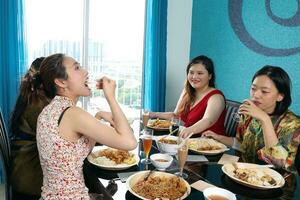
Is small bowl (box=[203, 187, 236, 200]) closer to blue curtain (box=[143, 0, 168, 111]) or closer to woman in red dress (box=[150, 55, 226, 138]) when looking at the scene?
woman in red dress (box=[150, 55, 226, 138])

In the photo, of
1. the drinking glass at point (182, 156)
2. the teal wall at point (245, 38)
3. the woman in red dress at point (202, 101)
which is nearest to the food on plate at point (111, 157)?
the drinking glass at point (182, 156)

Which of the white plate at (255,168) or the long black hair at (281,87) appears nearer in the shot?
the white plate at (255,168)

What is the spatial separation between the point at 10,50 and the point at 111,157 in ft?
6.65

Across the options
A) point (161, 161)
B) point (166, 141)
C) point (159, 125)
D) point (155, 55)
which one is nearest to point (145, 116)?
point (159, 125)

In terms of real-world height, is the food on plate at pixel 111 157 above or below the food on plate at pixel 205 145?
below

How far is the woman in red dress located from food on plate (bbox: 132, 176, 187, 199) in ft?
3.10

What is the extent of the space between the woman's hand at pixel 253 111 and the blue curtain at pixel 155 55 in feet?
6.57

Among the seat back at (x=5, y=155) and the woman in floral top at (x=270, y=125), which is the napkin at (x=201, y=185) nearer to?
the woman in floral top at (x=270, y=125)

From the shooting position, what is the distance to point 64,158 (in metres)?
1.23

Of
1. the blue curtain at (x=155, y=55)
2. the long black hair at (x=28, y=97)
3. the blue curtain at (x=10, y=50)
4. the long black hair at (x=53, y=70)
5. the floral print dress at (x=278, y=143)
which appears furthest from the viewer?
the blue curtain at (x=155, y=55)

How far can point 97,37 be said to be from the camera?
3.38m

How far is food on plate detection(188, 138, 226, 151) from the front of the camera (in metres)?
1.65

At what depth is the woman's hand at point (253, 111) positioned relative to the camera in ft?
5.30

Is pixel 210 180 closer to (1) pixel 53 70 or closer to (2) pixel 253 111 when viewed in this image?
(2) pixel 253 111
